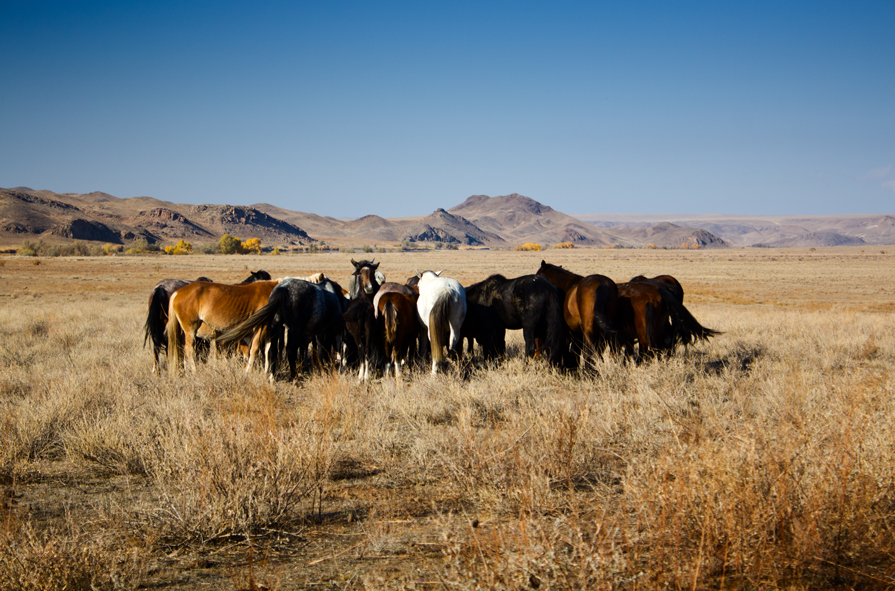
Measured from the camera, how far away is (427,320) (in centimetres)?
819

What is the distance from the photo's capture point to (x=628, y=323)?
8.05 metres

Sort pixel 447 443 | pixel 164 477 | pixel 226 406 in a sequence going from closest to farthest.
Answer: pixel 164 477 < pixel 447 443 < pixel 226 406

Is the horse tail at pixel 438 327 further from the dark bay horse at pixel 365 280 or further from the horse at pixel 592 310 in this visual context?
the horse at pixel 592 310

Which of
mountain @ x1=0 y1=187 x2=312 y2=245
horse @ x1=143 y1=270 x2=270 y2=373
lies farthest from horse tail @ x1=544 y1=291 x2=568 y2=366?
mountain @ x1=0 y1=187 x2=312 y2=245

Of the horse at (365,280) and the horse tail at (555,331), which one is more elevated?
the horse at (365,280)

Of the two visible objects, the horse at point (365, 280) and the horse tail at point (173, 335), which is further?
the horse at point (365, 280)

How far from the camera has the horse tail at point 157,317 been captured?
8.70 metres

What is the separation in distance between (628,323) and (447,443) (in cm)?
453

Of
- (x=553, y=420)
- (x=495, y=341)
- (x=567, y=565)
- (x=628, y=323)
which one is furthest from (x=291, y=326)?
(x=567, y=565)

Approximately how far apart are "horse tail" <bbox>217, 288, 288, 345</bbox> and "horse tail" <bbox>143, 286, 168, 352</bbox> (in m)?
1.92

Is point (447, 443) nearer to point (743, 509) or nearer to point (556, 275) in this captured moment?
point (743, 509)

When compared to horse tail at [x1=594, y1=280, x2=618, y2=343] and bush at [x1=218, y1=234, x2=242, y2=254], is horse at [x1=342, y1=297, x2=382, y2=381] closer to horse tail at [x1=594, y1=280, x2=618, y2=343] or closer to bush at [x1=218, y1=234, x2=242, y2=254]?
horse tail at [x1=594, y1=280, x2=618, y2=343]

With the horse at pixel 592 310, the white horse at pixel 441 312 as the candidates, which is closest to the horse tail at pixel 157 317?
the white horse at pixel 441 312

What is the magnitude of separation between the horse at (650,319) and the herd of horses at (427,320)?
15 mm
